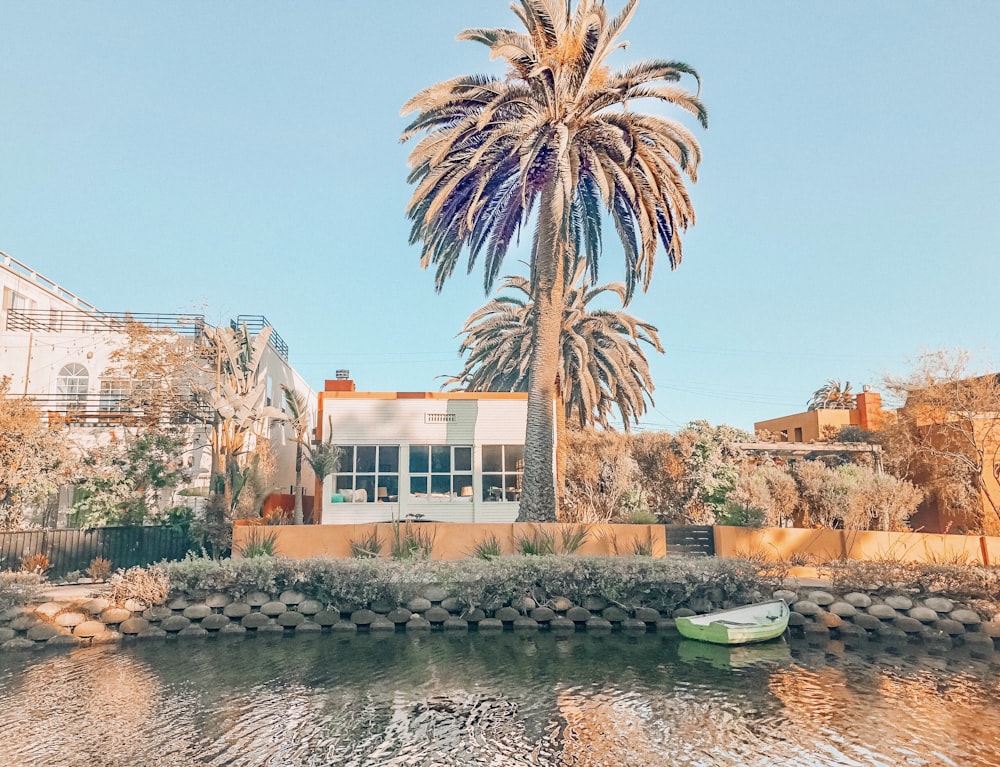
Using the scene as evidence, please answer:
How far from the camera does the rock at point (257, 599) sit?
1706 cm

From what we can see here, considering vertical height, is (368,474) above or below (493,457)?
Answer: below

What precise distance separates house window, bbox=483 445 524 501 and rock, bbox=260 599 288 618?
32.4ft

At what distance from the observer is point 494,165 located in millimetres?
21203

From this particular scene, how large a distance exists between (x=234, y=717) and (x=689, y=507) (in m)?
19.7

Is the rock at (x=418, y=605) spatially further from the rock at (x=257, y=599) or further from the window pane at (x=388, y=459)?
the window pane at (x=388, y=459)

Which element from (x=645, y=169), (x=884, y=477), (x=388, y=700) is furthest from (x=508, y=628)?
(x=884, y=477)

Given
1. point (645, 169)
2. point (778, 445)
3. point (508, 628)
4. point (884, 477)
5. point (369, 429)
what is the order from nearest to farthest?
point (508, 628) < point (645, 169) < point (884, 477) < point (369, 429) < point (778, 445)

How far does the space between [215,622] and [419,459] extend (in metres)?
10.3

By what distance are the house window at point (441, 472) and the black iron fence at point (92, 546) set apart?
26.0ft

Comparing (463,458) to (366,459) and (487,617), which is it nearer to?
(366,459)

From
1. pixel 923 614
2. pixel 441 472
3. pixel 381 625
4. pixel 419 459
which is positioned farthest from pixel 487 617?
pixel 923 614

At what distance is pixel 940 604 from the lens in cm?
1706

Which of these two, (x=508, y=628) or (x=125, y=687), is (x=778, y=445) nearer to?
(x=508, y=628)

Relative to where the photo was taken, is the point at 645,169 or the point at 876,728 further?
the point at 645,169
